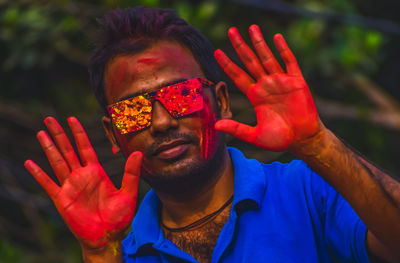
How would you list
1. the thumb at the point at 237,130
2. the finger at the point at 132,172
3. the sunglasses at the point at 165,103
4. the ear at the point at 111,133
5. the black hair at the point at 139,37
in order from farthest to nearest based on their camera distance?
the ear at the point at 111,133 < the black hair at the point at 139,37 < the sunglasses at the point at 165,103 < the finger at the point at 132,172 < the thumb at the point at 237,130

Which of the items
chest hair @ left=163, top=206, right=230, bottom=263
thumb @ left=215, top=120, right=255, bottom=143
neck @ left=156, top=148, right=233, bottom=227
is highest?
thumb @ left=215, top=120, right=255, bottom=143

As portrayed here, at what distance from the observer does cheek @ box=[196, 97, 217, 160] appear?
2.14 m

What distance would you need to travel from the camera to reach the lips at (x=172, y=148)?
2.08 metres

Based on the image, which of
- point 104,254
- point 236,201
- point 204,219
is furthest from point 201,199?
point 104,254

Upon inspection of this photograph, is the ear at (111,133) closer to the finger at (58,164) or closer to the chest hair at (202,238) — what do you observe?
the finger at (58,164)

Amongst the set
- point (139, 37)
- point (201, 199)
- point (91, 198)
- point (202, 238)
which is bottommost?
point (202, 238)

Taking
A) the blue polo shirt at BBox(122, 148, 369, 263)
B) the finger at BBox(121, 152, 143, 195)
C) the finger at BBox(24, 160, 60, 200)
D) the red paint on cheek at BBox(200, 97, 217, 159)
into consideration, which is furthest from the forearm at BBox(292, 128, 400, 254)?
the finger at BBox(24, 160, 60, 200)

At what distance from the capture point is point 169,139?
6.84ft

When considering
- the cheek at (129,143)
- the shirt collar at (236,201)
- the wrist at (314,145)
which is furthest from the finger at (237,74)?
the cheek at (129,143)

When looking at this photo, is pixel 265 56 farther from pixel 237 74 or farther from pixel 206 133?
pixel 206 133

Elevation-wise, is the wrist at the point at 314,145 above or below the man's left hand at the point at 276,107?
below

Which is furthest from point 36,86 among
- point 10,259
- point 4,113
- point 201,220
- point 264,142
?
point 264,142

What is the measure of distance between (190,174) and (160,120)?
0.26m

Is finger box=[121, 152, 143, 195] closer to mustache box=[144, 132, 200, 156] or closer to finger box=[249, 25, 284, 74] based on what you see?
mustache box=[144, 132, 200, 156]
